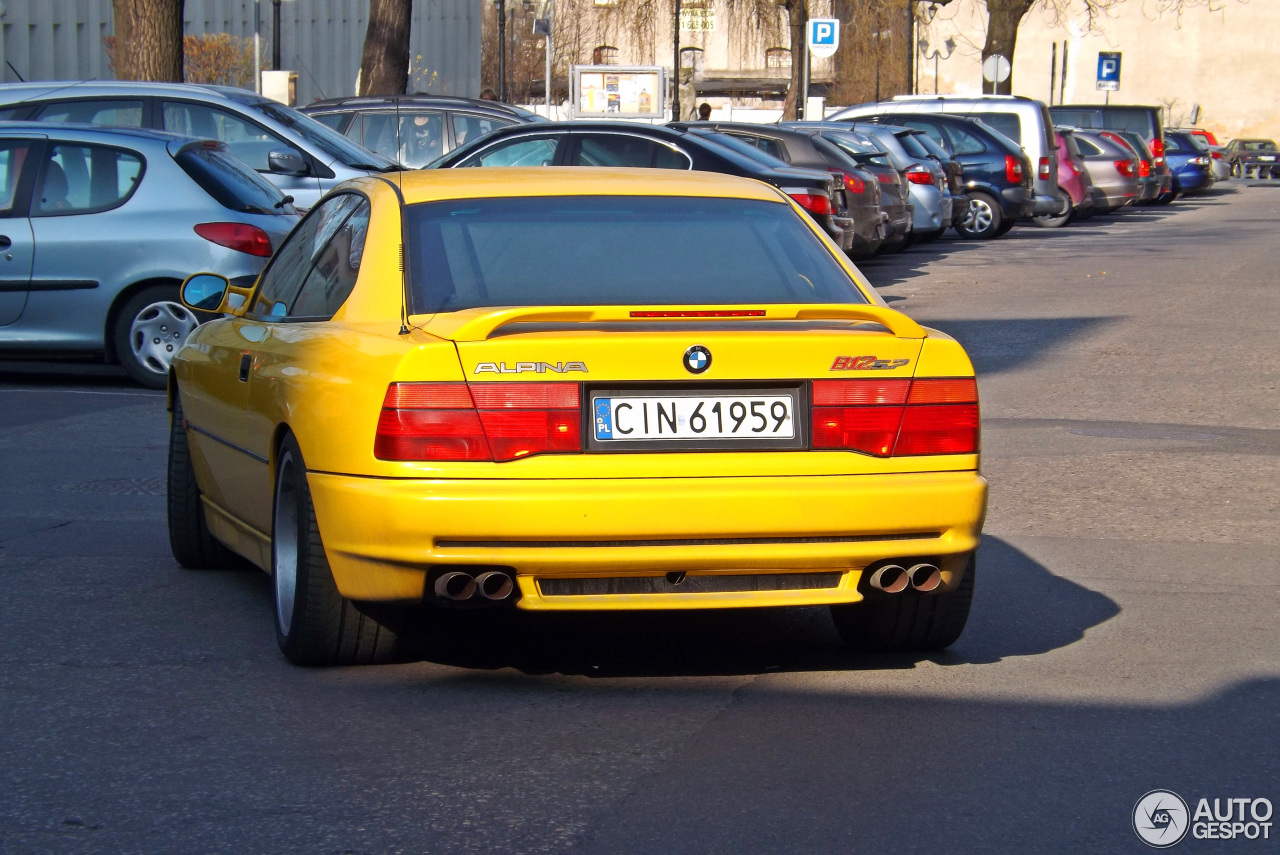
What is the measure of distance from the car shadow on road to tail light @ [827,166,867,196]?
13470 mm

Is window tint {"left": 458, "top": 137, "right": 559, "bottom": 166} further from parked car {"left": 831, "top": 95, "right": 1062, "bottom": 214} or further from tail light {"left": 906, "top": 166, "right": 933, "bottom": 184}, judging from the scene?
parked car {"left": 831, "top": 95, "right": 1062, "bottom": 214}

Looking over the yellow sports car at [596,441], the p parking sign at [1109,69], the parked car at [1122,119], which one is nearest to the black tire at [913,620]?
the yellow sports car at [596,441]

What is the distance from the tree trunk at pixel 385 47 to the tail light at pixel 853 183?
9.39 metres

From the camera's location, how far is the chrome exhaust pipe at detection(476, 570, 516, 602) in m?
4.64

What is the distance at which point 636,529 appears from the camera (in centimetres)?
456

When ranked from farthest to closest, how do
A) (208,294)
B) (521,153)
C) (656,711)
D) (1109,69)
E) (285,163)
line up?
(1109,69) → (521,153) → (285,163) → (208,294) → (656,711)

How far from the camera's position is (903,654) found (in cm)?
542

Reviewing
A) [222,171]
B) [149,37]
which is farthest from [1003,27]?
[222,171]

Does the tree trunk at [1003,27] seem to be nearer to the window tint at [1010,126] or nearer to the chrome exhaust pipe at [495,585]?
the window tint at [1010,126]

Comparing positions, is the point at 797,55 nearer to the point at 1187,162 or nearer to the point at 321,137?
the point at 1187,162

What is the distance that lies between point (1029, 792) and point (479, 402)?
1551 mm

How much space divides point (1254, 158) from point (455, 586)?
70.2 m

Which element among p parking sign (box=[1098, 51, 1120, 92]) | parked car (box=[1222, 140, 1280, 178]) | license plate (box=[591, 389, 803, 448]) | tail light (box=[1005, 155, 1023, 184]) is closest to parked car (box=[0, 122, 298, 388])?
license plate (box=[591, 389, 803, 448])

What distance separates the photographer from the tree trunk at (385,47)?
26906 mm
